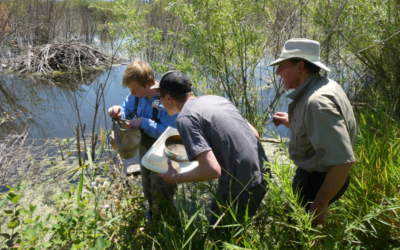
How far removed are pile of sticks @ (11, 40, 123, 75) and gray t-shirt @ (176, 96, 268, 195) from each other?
26.6 feet

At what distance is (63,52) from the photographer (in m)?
9.52

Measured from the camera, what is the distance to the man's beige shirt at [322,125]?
1408 millimetres

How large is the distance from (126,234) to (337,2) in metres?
3.96

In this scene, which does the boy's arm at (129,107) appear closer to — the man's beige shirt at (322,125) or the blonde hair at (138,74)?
the blonde hair at (138,74)

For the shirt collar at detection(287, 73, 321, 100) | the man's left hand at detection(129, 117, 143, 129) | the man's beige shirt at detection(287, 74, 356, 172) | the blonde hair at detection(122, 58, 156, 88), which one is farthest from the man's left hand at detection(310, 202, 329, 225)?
the blonde hair at detection(122, 58, 156, 88)

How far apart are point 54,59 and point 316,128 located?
980 centimetres

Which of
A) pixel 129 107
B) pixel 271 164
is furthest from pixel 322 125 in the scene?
pixel 129 107

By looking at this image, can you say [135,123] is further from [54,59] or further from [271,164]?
[54,59]

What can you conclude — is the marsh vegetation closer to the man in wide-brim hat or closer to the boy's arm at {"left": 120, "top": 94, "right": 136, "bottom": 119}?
the man in wide-brim hat

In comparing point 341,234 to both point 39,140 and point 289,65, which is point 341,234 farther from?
point 39,140

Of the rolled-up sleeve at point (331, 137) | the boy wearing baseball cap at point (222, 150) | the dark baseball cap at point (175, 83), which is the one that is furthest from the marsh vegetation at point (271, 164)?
the dark baseball cap at point (175, 83)

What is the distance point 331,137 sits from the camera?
1407 mm

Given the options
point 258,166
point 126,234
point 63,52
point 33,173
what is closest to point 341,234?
point 258,166

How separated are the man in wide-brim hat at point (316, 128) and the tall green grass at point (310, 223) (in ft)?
0.38
